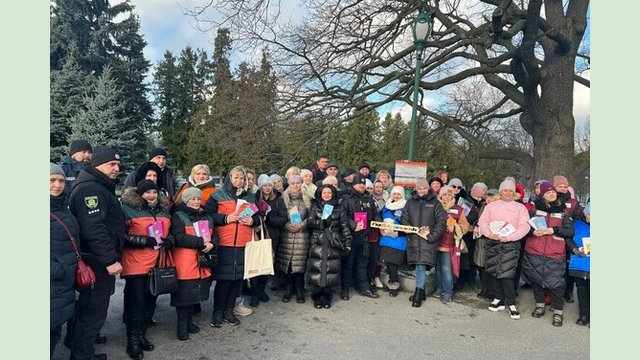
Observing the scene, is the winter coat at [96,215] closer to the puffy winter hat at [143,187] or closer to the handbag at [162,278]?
the puffy winter hat at [143,187]

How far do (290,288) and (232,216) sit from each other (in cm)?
191

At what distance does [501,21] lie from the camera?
6.86 metres

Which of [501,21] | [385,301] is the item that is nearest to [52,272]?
[385,301]

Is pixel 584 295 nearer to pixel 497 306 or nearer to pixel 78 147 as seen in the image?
pixel 497 306

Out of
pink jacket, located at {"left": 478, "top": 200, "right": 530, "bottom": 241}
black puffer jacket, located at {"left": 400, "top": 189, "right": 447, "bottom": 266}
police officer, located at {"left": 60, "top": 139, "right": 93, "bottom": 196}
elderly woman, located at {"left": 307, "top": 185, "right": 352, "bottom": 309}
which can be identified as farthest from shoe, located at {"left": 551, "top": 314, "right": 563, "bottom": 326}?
police officer, located at {"left": 60, "top": 139, "right": 93, "bottom": 196}

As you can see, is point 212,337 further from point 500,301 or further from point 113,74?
point 113,74

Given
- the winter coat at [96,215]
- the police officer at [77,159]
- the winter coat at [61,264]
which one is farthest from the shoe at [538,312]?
the police officer at [77,159]

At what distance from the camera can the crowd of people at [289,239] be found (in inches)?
144

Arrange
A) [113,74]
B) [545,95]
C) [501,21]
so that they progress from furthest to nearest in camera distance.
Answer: [113,74]
[545,95]
[501,21]

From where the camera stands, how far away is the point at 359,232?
633 cm

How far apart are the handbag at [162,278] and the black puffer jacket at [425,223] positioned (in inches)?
138

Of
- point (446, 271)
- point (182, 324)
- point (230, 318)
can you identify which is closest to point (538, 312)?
point (446, 271)

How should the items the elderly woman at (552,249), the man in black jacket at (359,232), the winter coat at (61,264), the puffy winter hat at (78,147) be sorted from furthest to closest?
the man in black jacket at (359,232) → the elderly woman at (552,249) → the puffy winter hat at (78,147) → the winter coat at (61,264)

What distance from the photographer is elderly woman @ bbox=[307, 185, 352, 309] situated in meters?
5.78
